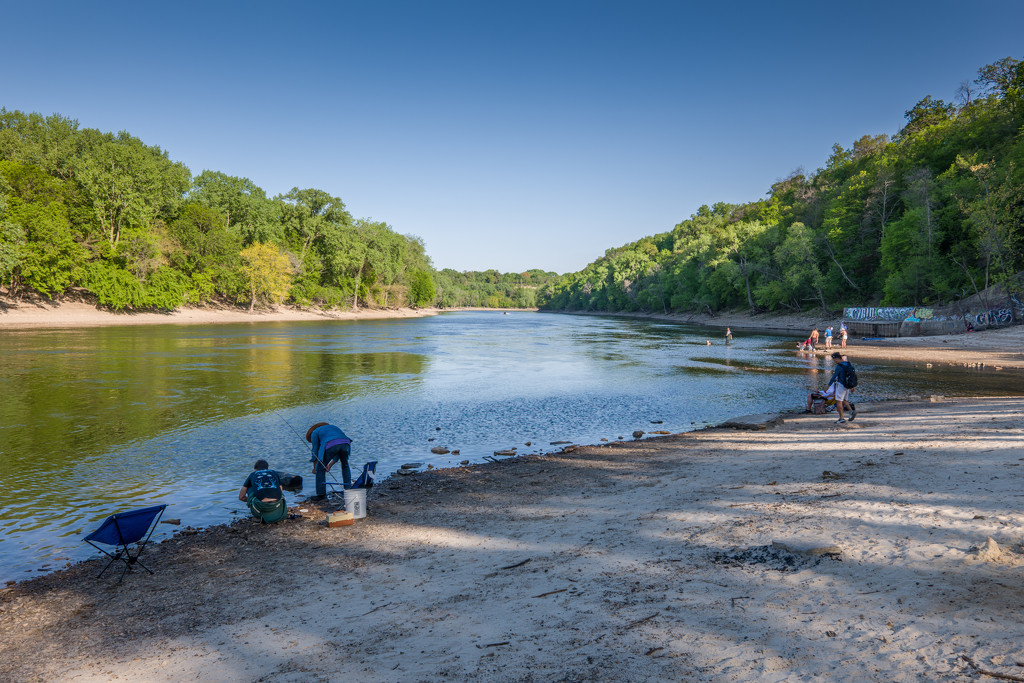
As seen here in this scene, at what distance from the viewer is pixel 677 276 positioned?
120 metres

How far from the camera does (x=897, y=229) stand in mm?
65438

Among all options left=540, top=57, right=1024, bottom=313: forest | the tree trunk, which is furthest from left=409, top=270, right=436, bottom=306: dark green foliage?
left=540, top=57, right=1024, bottom=313: forest

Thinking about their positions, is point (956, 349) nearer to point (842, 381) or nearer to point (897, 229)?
point (897, 229)

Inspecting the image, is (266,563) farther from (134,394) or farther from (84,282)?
(84,282)

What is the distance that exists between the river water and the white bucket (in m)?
2.73

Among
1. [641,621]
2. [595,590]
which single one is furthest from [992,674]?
[595,590]

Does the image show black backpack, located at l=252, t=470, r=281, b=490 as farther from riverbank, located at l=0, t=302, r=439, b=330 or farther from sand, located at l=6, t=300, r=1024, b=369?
riverbank, located at l=0, t=302, r=439, b=330

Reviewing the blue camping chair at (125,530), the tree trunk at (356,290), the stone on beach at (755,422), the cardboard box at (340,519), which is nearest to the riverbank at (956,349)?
the stone on beach at (755,422)

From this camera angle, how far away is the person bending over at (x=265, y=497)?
9.72 meters

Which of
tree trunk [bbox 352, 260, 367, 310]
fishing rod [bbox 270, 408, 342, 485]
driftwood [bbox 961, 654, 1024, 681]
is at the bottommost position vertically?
fishing rod [bbox 270, 408, 342, 485]

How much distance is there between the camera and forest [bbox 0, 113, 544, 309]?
65.9 m

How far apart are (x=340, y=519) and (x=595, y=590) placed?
17.0 ft

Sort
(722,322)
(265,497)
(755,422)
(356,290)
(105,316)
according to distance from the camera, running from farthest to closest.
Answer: (356,290) → (722,322) → (105,316) → (755,422) → (265,497)

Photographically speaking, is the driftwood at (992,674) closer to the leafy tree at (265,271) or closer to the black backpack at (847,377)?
the black backpack at (847,377)
